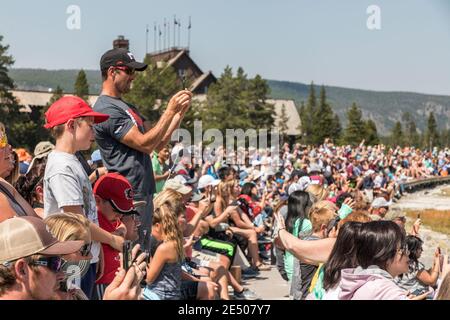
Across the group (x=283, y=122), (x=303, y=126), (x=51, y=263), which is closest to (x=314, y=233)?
(x=51, y=263)

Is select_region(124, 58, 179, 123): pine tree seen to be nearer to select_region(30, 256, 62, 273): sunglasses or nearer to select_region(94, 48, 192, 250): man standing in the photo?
select_region(94, 48, 192, 250): man standing

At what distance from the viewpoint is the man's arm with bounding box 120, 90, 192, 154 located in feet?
15.1

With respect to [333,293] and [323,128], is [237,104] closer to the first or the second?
[323,128]

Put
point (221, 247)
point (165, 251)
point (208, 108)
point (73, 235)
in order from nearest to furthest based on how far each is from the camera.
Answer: point (73, 235) → point (165, 251) → point (221, 247) → point (208, 108)

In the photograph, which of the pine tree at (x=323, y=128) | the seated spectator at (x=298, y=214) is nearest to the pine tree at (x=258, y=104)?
the pine tree at (x=323, y=128)

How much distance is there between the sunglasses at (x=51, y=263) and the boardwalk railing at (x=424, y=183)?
33.7 meters

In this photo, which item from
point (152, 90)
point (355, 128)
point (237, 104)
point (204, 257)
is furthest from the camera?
point (355, 128)

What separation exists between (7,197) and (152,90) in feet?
225

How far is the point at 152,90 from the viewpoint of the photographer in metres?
71.7

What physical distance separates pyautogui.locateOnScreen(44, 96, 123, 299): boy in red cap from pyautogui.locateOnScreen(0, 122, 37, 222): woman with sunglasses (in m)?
0.22

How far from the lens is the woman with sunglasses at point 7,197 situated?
3626mm

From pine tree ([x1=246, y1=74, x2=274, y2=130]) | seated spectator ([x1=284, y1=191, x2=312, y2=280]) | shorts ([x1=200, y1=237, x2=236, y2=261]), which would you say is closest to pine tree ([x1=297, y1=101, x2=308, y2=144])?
→ pine tree ([x1=246, y1=74, x2=274, y2=130])
